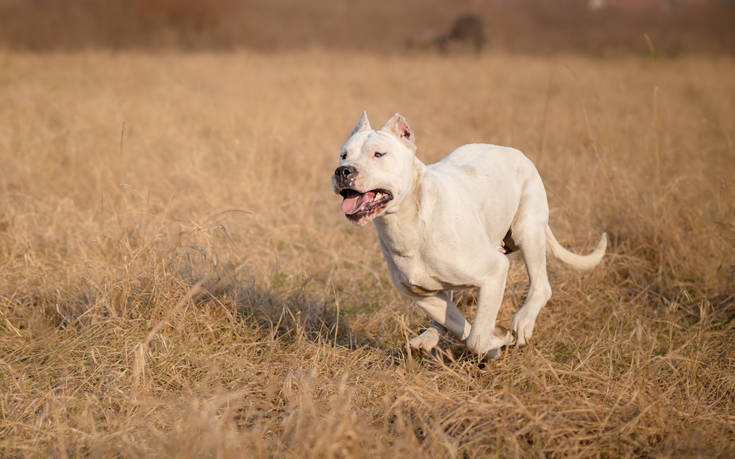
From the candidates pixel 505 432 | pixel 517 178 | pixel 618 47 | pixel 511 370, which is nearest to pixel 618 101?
pixel 517 178

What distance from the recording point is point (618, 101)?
10.6 metres

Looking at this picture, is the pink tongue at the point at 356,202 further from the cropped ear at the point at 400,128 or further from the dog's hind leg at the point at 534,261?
the dog's hind leg at the point at 534,261

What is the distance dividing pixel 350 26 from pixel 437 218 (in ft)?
82.4

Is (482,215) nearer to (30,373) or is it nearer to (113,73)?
(30,373)

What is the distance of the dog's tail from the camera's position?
12.2 ft

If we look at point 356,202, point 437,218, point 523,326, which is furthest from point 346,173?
point 523,326

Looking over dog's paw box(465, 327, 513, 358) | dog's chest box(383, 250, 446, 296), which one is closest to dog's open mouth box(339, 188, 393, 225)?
dog's chest box(383, 250, 446, 296)

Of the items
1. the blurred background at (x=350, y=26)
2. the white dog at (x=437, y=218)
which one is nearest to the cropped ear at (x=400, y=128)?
the white dog at (x=437, y=218)

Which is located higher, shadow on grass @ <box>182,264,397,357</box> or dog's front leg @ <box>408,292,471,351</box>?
dog's front leg @ <box>408,292,471,351</box>

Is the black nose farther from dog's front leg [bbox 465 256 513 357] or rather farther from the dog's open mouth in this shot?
dog's front leg [bbox 465 256 513 357]

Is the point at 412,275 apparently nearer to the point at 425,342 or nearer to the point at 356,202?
the point at 356,202

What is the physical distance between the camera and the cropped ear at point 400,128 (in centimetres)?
275

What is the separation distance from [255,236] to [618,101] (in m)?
8.22

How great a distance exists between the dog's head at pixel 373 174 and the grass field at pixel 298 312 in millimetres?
731
